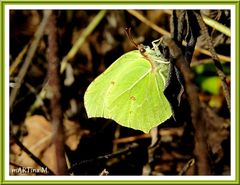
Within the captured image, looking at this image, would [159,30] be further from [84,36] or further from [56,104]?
[56,104]

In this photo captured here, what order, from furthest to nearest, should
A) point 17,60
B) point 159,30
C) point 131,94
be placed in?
point 17,60 < point 159,30 < point 131,94

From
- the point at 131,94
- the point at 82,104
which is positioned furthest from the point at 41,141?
the point at 131,94

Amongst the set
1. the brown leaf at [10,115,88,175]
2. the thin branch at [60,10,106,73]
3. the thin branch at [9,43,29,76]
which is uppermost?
the thin branch at [60,10,106,73]

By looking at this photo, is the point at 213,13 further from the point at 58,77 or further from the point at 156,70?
the point at 58,77

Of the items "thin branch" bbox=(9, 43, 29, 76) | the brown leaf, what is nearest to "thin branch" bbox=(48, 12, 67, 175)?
the brown leaf

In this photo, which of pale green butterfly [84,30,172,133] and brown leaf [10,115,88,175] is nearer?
pale green butterfly [84,30,172,133]

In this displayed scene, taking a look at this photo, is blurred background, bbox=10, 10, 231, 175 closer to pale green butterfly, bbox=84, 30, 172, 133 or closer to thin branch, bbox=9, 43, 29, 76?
thin branch, bbox=9, 43, 29, 76

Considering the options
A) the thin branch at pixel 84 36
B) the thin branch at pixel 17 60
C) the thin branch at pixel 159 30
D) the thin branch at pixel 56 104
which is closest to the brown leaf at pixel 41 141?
the thin branch at pixel 17 60

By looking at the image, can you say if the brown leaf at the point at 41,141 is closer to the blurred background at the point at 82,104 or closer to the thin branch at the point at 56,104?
the blurred background at the point at 82,104

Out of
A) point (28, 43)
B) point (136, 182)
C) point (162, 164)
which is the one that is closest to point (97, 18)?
point (28, 43)
